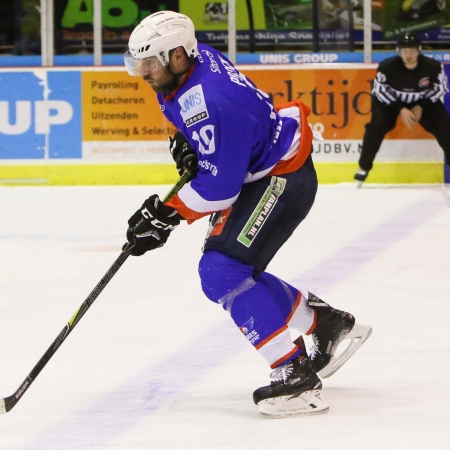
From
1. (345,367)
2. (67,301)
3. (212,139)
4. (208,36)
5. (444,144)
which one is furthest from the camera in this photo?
(208,36)

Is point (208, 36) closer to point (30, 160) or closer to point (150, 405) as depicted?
point (30, 160)

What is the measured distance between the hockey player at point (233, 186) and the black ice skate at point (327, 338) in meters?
0.20

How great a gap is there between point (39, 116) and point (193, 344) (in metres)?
4.80

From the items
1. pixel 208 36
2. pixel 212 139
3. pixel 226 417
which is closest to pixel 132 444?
pixel 226 417

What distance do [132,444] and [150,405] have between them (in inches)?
12.9

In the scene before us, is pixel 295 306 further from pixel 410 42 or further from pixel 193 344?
pixel 410 42

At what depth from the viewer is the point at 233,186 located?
106 inches

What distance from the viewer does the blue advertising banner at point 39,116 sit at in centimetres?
789

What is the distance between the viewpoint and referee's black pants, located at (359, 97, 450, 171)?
295 inches

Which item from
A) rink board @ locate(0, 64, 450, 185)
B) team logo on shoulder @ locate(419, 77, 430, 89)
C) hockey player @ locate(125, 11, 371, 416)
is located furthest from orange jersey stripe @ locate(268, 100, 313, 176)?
rink board @ locate(0, 64, 450, 185)

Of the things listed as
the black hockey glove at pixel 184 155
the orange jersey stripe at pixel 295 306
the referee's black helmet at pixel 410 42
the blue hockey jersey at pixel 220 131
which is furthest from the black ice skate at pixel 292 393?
the referee's black helmet at pixel 410 42

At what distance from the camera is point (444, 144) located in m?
7.51

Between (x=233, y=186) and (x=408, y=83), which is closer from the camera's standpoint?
(x=233, y=186)

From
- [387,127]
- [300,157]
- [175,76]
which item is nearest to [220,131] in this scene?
[175,76]
